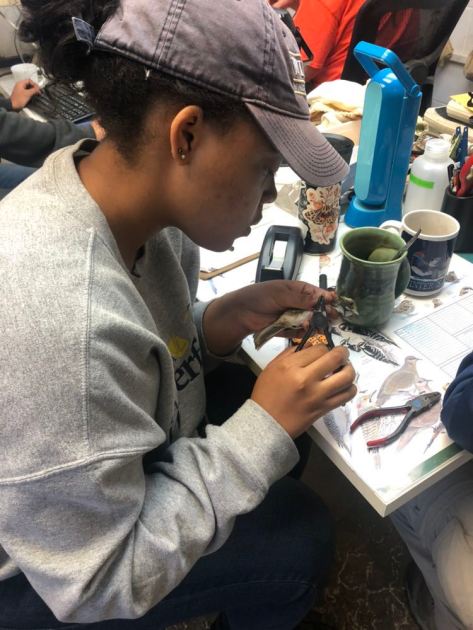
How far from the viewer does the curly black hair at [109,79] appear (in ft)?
1.75

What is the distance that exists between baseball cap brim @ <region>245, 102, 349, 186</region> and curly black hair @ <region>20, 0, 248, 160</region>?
3 cm

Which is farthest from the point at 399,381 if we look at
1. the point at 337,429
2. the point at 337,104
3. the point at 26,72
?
the point at 26,72

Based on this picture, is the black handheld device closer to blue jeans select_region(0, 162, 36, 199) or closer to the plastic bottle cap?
the plastic bottle cap

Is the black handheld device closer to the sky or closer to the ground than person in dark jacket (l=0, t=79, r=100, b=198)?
closer to the sky

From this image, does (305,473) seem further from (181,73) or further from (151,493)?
(181,73)

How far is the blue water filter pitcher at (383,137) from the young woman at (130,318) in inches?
12.8

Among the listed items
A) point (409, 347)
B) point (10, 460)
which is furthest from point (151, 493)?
point (409, 347)

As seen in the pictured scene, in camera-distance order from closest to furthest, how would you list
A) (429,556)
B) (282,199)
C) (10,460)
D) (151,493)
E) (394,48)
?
(10,460) → (151,493) → (429,556) → (282,199) → (394,48)

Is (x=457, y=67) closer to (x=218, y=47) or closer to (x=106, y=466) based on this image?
(x=218, y=47)

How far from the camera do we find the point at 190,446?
26.2 inches

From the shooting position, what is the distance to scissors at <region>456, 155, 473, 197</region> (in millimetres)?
930

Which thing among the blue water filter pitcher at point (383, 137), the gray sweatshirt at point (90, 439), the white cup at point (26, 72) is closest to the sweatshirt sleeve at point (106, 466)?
the gray sweatshirt at point (90, 439)

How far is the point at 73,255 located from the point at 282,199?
2.19 ft

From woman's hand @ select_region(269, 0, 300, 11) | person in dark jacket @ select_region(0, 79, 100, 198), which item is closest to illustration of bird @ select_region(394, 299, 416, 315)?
person in dark jacket @ select_region(0, 79, 100, 198)
